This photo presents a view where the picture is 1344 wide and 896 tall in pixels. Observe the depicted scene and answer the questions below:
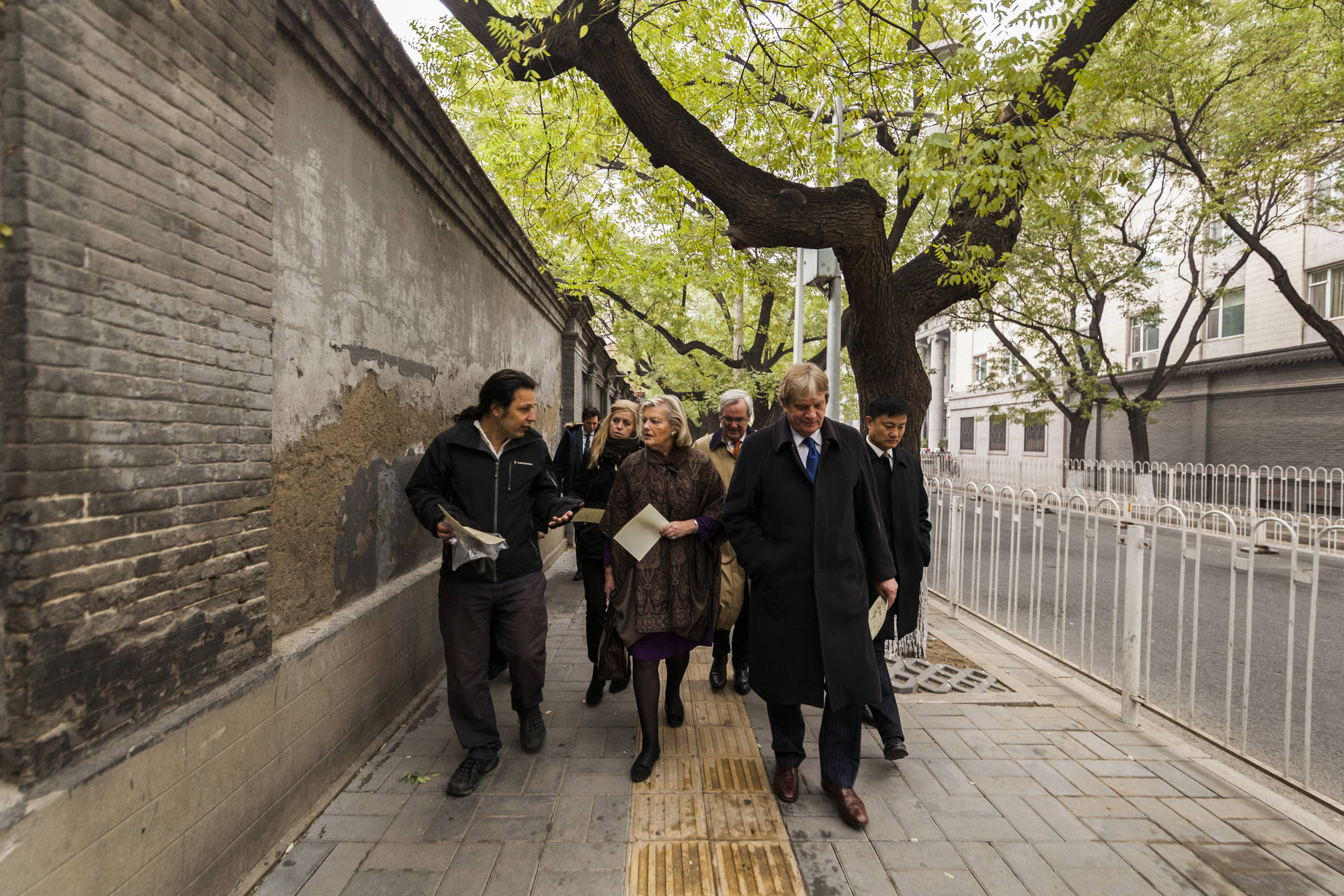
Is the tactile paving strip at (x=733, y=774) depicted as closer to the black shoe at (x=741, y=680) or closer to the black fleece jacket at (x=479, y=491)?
the black shoe at (x=741, y=680)

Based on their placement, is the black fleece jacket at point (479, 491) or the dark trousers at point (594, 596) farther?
the dark trousers at point (594, 596)

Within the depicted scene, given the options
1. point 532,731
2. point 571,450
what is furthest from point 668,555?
point 571,450

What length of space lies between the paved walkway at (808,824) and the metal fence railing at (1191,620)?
2.04 feet

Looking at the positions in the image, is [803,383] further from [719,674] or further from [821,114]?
[821,114]

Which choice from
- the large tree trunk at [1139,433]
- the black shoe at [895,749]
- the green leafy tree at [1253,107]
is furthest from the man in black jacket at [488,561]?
the large tree trunk at [1139,433]

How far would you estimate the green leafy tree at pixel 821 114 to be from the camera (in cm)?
457

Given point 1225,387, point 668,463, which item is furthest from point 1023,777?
point 1225,387

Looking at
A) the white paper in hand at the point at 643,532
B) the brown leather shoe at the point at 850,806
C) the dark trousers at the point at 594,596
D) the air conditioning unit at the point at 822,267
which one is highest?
the air conditioning unit at the point at 822,267

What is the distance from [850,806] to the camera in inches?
117

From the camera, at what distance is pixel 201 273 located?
2404 mm

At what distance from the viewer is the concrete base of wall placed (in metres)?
1.83

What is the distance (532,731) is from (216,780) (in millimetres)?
1564

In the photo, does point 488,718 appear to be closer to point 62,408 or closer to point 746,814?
point 746,814

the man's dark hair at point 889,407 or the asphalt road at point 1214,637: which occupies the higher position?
the man's dark hair at point 889,407
